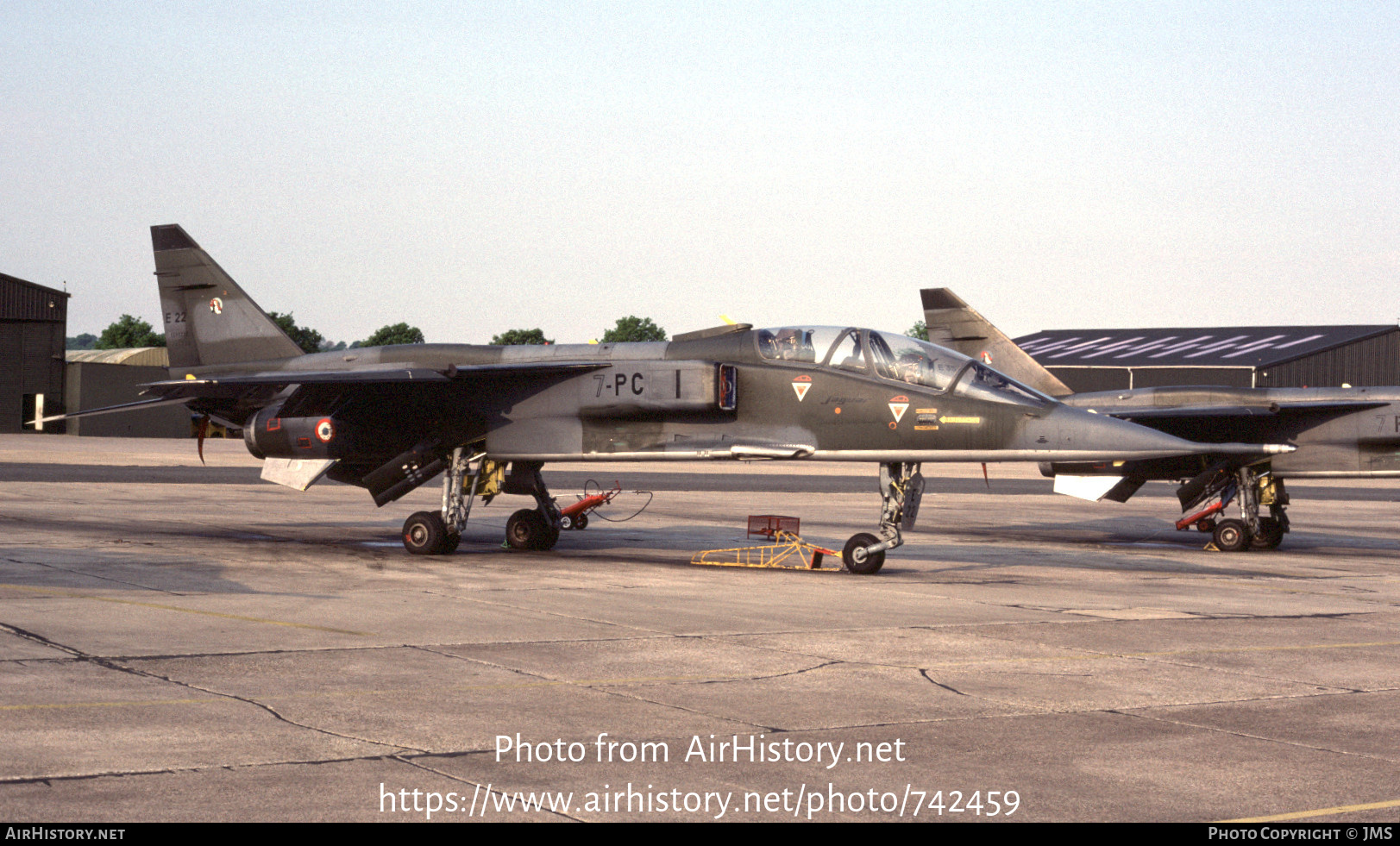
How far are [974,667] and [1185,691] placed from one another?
1.59 metres

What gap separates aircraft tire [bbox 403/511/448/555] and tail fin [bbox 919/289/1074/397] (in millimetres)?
12912

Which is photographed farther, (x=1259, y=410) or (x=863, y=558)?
(x=1259, y=410)

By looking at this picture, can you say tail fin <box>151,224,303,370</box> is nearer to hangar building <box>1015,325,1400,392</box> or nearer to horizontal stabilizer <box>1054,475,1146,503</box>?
horizontal stabilizer <box>1054,475,1146,503</box>

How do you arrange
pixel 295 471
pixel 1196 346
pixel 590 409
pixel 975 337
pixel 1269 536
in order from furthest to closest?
1. pixel 1196 346
2. pixel 975 337
3. pixel 1269 536
4. pixel 295 471
5. pixel 590 409

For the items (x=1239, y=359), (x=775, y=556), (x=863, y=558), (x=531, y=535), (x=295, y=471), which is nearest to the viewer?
(x=863, y=558)

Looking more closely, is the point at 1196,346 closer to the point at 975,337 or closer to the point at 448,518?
the point at 975,337

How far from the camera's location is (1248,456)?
886 inches

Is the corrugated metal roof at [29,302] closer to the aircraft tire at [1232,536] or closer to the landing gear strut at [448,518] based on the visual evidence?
the landing gear strut at [448,518]

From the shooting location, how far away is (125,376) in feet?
234

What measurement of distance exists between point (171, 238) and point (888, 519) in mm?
13191

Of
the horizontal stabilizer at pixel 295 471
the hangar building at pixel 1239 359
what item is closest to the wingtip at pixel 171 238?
the horizontal stabilizer at pixel 295 471

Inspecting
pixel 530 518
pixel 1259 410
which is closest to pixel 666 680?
pixel 530 518

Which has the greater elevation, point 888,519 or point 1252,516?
point 888,519

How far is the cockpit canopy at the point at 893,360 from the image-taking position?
16.5 meters
